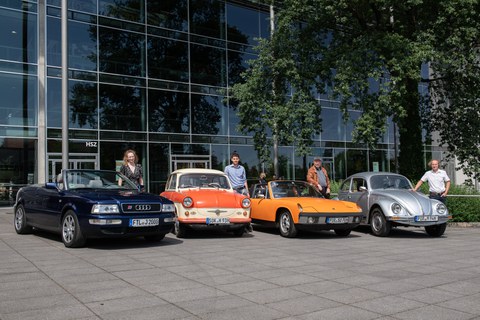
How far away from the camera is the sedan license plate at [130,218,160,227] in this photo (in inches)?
340

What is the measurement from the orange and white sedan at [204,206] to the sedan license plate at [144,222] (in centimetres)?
130

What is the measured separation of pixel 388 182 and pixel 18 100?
16365 millimetres

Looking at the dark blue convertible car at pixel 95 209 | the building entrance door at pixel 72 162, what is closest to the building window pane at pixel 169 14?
the building entrance door at pixel 72 162

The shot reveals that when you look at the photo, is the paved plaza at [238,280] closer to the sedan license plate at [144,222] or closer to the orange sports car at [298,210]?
the sedan license plate at [144,222]

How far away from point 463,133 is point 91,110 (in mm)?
16246

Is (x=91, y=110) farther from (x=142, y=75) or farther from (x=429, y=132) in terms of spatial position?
(x=429, y=132)

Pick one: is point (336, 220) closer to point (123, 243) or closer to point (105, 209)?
point (123, 243)

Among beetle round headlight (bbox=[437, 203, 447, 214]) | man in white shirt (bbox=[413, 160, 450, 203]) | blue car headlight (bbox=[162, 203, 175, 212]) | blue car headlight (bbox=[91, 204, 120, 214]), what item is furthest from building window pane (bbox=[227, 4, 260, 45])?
blue car headlight (bbox=[91, 204, 120, 214])

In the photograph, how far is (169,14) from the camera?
2591cm

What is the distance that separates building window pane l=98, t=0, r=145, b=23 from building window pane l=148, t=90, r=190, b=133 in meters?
3.99

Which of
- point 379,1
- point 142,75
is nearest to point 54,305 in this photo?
point 379,1

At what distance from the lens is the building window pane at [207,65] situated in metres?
26.4

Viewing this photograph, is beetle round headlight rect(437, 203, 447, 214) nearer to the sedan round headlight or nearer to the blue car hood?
the sedan round headlight

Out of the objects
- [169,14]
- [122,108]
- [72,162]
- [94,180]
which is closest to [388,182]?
[94,180]
